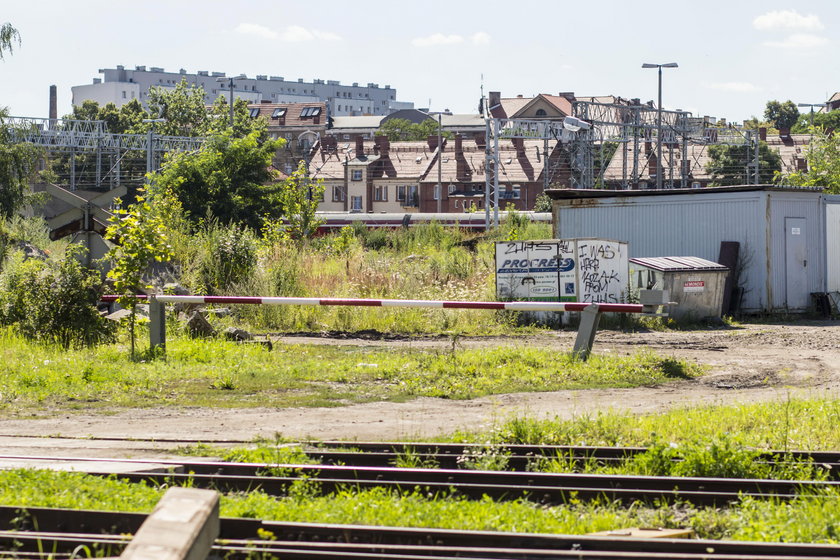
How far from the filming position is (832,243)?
25.7 metres

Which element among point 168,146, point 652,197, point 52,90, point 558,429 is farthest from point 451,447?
point 52,90

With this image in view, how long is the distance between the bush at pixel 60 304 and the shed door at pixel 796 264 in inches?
642

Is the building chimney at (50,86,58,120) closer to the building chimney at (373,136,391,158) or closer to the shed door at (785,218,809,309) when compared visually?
the building chimney at (373,136,391,158)

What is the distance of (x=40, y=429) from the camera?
406 inches

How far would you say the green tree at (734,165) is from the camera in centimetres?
8862

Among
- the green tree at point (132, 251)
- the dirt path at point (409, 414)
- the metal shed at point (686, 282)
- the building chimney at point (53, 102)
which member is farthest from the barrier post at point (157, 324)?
the building chimney at point (53, 102)

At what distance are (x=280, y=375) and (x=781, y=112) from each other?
15093 centimetres

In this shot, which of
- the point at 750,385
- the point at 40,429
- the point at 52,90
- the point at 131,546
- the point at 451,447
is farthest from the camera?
the point at 52,90

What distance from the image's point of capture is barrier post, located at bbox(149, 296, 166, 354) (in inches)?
601

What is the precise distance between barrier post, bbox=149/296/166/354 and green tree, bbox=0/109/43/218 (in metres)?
19.5

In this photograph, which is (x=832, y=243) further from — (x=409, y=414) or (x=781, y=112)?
(x=781, y=112)

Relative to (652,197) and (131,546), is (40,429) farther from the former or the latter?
(652,197)

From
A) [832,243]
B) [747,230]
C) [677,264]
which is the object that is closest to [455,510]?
[677,264]

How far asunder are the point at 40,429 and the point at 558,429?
5147mm
